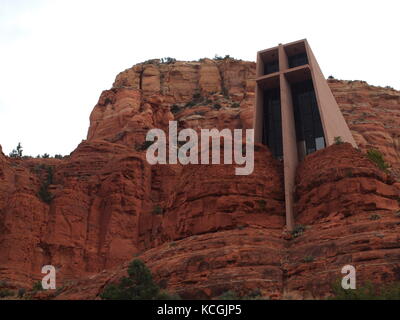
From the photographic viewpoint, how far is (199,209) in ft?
112

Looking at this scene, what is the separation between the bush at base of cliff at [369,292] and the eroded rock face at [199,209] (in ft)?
2.69

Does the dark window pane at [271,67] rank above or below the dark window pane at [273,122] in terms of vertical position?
above

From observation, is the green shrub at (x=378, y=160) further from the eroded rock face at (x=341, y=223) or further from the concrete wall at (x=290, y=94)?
the eroded rock face at (x=341, y=223)

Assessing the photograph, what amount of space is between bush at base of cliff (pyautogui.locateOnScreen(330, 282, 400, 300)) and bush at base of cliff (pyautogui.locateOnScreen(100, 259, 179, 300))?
599 cm

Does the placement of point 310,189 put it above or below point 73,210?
below

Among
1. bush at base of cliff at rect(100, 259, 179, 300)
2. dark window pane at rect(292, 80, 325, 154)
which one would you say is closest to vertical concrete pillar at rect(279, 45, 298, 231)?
dark window pane at rect(292, 80, 325, 154)

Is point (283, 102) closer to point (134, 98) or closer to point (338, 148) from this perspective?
point (338, 148)

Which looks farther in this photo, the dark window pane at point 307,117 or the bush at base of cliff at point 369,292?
the dark window pane at point 307,117

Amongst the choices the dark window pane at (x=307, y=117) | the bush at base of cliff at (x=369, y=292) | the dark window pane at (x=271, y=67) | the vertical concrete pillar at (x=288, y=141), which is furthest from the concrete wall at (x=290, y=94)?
the bush at base of cliff at (x=369, y=292)

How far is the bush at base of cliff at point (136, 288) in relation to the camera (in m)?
25.5

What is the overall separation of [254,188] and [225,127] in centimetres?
3234

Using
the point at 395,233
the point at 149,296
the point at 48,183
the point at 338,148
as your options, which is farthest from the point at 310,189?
the point at 48,183
